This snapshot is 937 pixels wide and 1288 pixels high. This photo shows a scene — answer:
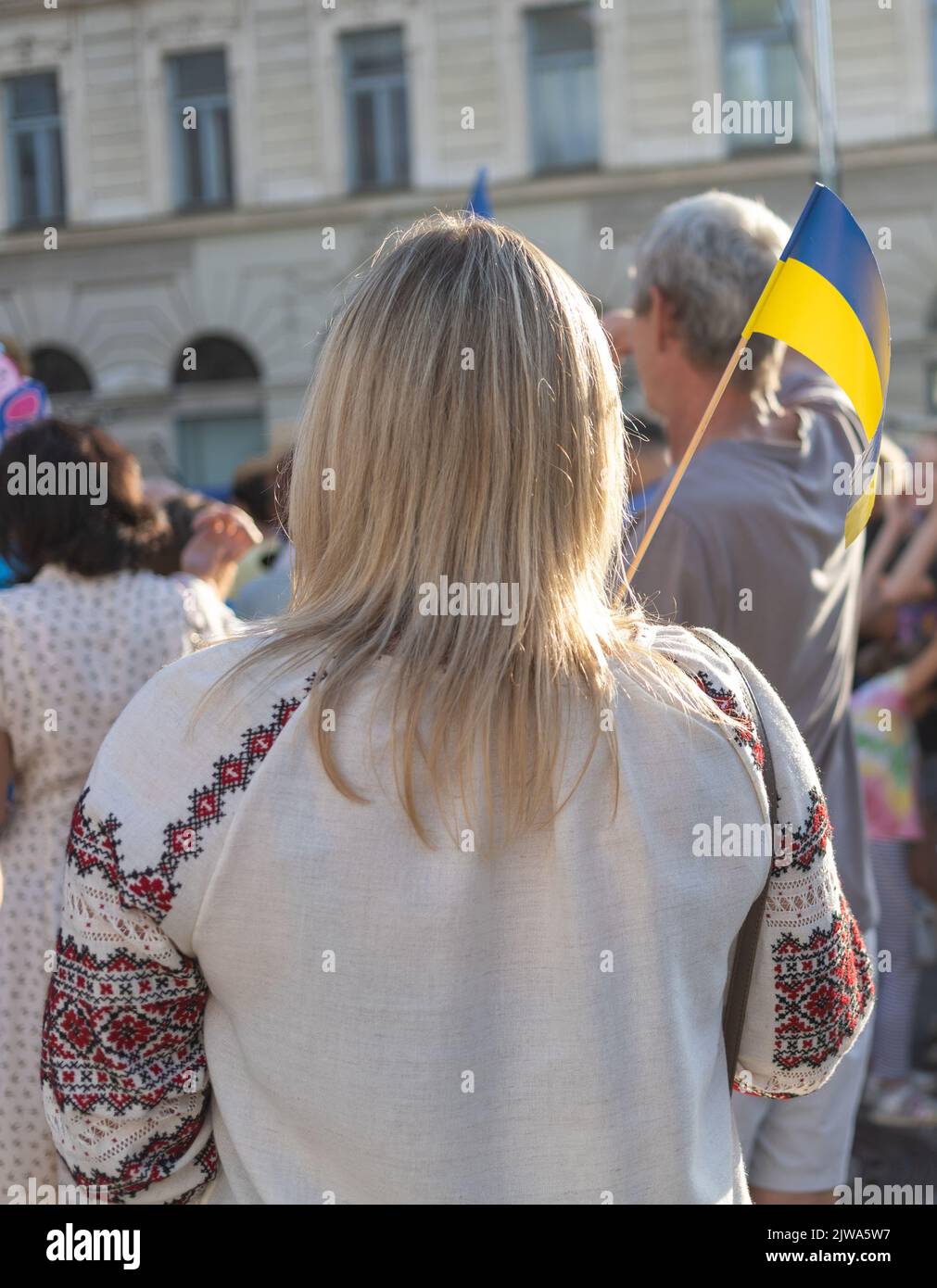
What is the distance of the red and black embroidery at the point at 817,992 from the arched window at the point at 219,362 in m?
17.1

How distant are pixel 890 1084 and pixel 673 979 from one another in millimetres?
3508

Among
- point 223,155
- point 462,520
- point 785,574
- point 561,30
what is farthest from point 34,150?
point 462,520

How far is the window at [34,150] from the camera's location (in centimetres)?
1802

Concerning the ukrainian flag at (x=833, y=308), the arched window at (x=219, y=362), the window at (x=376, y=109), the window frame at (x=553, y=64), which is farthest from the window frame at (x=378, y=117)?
the ukrainian flag at (x=833, y=308)

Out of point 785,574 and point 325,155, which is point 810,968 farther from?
point 325,155

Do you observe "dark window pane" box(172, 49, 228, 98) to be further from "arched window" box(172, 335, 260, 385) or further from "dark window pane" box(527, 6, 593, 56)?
"dark window pane" box(527, 6, 593, 56)

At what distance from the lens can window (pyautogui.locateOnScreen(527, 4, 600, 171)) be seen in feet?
54.3

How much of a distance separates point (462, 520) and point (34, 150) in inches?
745

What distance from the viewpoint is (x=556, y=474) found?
1.25 m

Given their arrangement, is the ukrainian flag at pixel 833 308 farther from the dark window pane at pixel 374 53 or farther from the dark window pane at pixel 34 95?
the dark window pane at pixel 34 95

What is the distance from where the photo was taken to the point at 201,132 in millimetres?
17703

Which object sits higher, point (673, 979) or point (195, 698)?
point (195, 698)
